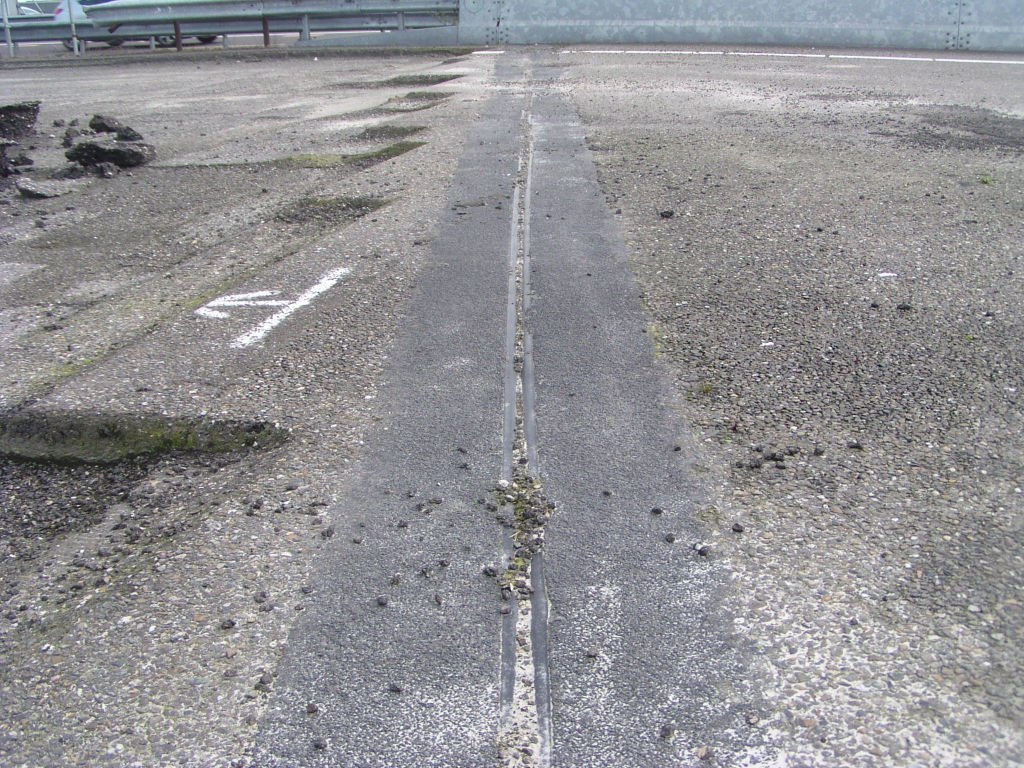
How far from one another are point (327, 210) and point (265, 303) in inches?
93.4

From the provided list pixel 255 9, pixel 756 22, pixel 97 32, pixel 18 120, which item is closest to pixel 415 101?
pixel 18 120

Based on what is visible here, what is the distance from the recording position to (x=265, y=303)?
19.3ft

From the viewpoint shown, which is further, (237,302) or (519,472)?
(237,302)

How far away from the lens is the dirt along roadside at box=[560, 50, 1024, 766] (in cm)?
268

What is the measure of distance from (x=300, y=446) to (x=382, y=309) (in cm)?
179

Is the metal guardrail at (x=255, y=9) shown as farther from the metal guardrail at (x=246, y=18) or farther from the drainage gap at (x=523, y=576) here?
the drainage gap at (x=523, y=576)

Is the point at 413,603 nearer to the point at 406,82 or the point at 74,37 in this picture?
the point at 406,82

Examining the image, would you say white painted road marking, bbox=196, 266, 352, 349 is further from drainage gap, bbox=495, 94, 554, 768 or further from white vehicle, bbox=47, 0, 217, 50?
white vehicle, bbox=47, 0, 217, 50

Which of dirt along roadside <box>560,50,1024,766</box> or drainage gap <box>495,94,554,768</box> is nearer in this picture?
drainage gap <box>495,94,554,768</box>

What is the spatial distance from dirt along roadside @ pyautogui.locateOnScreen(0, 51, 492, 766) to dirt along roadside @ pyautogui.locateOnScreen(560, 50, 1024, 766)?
5.28 ft

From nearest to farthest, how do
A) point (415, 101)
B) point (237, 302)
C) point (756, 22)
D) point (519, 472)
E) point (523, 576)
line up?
point (523, 576), point (519, 472), point (237, 302), point (415, 101), point (756, 22)

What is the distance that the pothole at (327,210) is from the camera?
783cm

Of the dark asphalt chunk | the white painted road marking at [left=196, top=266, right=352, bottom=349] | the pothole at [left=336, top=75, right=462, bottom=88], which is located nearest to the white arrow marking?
the white painted road marking at [left=196, top=266, right=352, bottom=349]

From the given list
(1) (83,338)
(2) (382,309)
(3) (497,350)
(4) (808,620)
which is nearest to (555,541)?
(4) (808,620)
